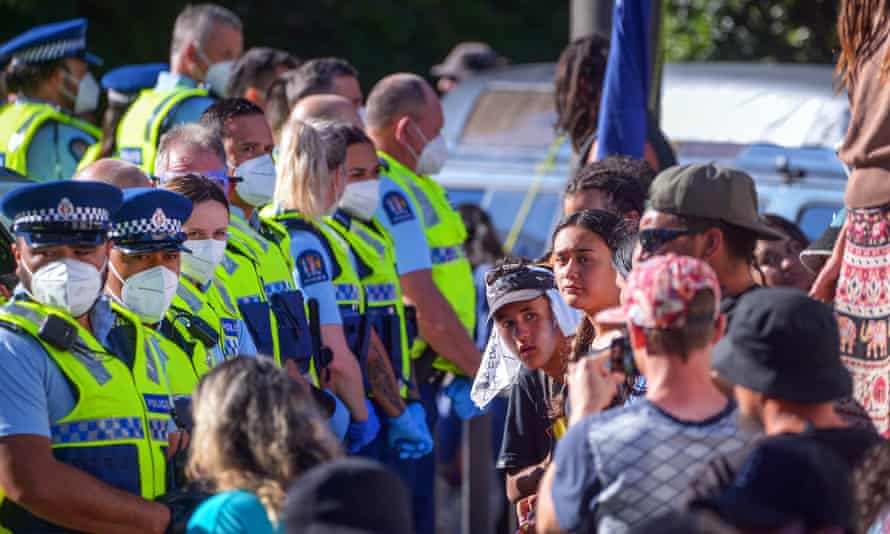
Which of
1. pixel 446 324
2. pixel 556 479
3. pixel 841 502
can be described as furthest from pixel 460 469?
pixel 841 502

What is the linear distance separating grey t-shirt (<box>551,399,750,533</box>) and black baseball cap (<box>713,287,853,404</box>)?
16 cm

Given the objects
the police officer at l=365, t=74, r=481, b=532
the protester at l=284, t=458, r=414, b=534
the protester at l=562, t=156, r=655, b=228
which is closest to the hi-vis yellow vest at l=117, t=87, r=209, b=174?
the police officer at l=365, t=74, r=481, b=532

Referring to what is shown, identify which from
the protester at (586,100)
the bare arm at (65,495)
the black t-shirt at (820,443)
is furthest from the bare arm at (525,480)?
the protester at (586,100)

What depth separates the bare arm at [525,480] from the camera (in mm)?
5082

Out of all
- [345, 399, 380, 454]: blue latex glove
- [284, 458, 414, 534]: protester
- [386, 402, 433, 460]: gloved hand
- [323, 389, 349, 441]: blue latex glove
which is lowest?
[386, 402, 433, 460]: gloved hand

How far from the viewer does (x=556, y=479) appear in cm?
380

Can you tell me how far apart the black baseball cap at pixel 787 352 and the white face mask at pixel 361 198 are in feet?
10.4

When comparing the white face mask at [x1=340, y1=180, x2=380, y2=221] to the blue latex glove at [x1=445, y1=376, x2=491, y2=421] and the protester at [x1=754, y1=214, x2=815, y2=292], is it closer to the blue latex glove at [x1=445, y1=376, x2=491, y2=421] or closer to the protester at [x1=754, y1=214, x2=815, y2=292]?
the blue latex glove at [x1=445, y1=376, x2=491, y2=421]

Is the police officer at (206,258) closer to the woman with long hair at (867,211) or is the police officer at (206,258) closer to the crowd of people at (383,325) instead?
the crowd of people at (383,325)

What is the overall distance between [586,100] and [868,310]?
2987 millimetres

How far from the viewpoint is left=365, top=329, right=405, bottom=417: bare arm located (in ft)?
22.3

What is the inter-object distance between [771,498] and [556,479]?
30.8 inches

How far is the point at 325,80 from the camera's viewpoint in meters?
7.87

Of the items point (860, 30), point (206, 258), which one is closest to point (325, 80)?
point (206, 258)
